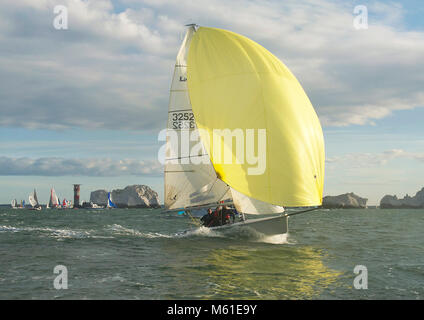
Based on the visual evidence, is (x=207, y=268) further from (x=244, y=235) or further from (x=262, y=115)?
(x=262, y=115)

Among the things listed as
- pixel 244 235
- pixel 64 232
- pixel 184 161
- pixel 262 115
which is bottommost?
pixel 64 232

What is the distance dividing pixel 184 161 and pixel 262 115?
5911 mm

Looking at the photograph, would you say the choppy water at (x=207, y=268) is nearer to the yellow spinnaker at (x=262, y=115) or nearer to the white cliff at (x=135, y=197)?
the yellow spinnaker at (x=262, y=115)

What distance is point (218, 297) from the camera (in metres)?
10.5

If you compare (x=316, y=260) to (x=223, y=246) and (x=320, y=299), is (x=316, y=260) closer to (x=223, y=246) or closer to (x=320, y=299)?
(x=223, y=246)

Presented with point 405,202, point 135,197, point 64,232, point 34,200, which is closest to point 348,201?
point 405,202

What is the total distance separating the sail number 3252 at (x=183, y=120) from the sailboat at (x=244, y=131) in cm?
2

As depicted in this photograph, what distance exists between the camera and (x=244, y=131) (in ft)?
58.2

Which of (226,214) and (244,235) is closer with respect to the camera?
(244,235)

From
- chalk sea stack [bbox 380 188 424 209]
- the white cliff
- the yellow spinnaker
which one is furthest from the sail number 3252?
chalk sea stack [bbox 380 188 424 209]

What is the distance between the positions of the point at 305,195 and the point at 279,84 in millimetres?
5182

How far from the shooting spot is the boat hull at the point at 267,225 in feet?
63.4

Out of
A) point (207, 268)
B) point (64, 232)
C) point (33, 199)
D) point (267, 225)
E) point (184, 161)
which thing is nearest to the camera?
point (207, 268)
